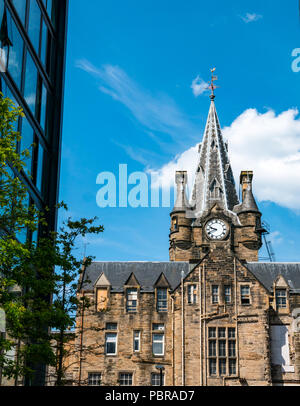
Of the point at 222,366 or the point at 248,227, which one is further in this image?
the point at 248,227

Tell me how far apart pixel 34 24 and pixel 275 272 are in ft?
116

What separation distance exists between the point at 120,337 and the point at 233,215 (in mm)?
24279

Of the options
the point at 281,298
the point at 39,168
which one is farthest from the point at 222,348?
the point at 39,168

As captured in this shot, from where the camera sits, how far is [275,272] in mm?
Result: 55656

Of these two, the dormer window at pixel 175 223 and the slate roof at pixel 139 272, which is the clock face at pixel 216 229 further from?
the slate roof at pixel 139 272

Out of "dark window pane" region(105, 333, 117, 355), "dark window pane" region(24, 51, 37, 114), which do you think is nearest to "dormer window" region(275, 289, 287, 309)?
"dark window pane" region(105, 333, 117, 355)

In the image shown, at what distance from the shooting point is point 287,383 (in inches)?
1924

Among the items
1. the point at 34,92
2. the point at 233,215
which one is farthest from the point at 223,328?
the point at 34,92

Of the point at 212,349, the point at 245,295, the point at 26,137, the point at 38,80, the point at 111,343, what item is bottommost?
the point at 212,349

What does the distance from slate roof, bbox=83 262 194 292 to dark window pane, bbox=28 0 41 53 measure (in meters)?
29.1

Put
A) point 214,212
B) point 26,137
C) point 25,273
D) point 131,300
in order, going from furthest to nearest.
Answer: point 214,212 < point 131,300 < point 26,137 < point 25,273

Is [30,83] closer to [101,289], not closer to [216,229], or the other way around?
[101,289]

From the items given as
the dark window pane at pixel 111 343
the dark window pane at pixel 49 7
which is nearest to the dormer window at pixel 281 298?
the dark window pane at pixel 111 343
